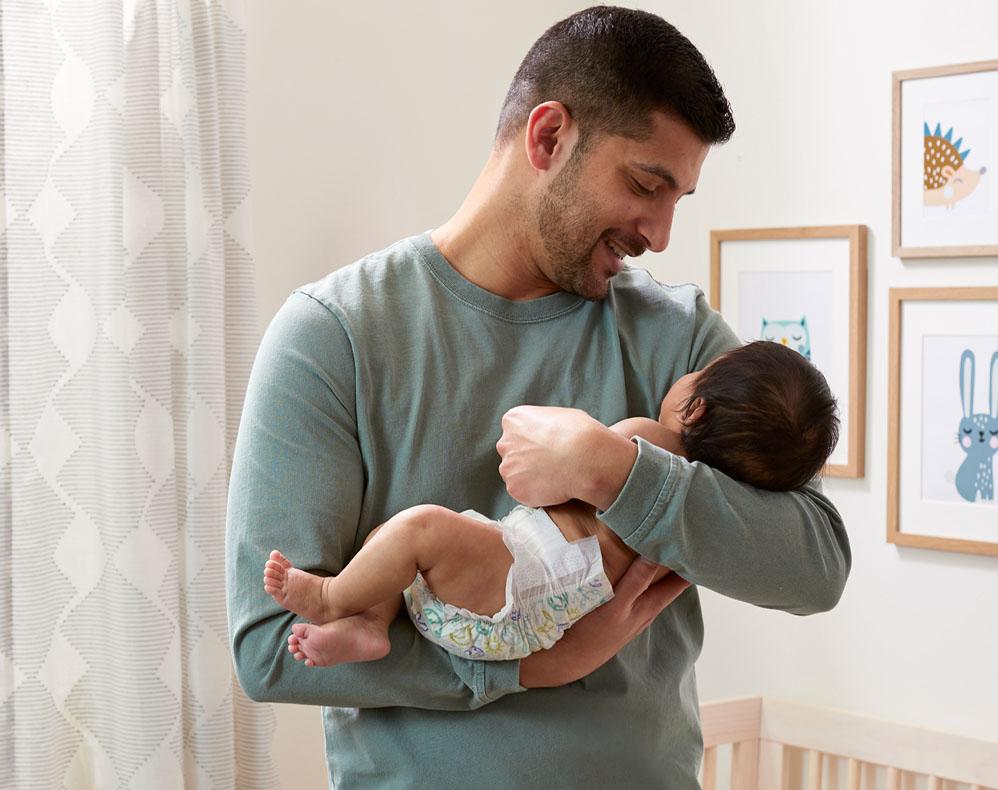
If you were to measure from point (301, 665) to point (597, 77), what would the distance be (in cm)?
77

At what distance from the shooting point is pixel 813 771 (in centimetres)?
264

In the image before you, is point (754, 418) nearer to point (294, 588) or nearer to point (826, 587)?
point (826, 587)

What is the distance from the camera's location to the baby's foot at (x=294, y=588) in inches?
47.3

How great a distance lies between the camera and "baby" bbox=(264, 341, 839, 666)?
48.2 inches

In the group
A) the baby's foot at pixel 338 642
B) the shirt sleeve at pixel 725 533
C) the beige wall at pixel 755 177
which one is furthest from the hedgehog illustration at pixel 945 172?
the baby's foot at pixel 338 642

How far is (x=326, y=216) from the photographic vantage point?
2.61 m

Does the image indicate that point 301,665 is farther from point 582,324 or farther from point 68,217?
point 68,217

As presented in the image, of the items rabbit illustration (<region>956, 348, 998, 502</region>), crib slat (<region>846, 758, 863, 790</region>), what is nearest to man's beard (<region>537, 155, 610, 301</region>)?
rabbit illustration (<region>956, 348, 998, 502</region>)

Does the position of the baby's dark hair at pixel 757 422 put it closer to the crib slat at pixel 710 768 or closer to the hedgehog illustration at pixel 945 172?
the hedgehog illustration at pixel 945 172

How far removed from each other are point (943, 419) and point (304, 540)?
1.68m

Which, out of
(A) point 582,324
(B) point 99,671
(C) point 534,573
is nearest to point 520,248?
(A) point 582,324

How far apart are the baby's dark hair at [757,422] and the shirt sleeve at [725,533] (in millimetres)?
61

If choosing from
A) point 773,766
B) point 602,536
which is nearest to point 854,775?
point 773,766

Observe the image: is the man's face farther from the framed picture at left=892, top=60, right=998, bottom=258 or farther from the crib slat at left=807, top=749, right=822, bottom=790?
the crib slat at left=807, top=749, right=822, bottom=790
